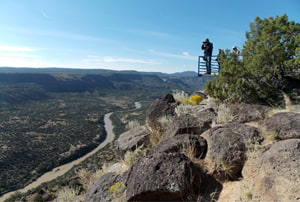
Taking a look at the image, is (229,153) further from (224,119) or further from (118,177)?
(118,177)

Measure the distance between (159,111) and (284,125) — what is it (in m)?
4.22

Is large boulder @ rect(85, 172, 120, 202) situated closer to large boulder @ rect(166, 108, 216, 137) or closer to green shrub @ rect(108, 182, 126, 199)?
green shrub @ rect(108, 182, 126, 199)

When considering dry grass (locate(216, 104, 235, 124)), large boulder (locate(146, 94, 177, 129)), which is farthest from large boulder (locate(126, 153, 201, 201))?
large boulder (locate(146, 94, 177, 129))

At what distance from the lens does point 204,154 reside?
4.44 metres

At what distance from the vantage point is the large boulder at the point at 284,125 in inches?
154

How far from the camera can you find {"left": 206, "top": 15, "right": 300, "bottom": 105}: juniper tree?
282 inches

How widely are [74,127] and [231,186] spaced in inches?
2571

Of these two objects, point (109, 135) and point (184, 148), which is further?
point (109, 135)

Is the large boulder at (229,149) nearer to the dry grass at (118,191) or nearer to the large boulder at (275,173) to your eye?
the large boulder at (275,173)

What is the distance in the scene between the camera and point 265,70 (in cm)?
736

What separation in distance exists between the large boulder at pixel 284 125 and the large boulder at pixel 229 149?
318 millimetres

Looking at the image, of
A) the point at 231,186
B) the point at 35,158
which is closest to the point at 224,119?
the point at 231,186

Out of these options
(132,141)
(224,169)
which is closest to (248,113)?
(224,169)

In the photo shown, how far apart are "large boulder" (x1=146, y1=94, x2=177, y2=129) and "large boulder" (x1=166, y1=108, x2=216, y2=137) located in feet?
4.72
